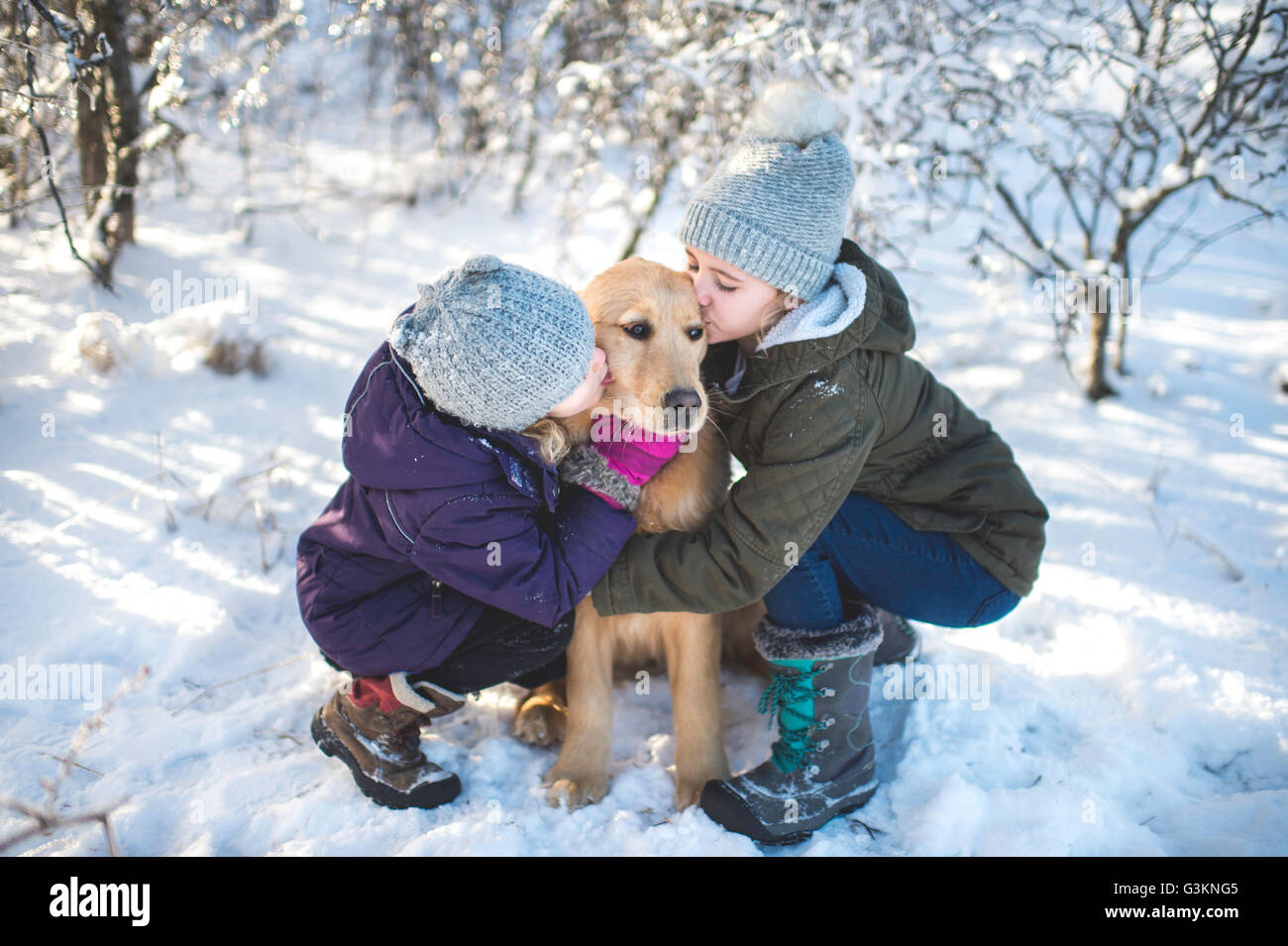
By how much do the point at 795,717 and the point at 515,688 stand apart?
1.00 m

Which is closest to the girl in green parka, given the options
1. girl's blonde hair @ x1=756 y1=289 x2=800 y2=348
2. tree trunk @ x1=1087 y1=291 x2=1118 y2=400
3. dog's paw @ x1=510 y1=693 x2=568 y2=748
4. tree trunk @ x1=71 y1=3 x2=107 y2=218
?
girl's blonde hair @ x1=756 y1=289 x2=800 y2=348

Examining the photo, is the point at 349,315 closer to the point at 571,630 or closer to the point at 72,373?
the point at 72,373

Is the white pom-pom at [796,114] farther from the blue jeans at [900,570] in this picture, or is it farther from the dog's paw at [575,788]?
the dog's paw at [575,788]

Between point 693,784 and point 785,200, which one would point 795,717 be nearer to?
point 693,784

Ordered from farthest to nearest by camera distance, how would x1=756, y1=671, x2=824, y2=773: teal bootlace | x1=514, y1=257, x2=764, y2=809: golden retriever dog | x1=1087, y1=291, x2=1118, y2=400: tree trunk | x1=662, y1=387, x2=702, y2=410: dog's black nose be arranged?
x1=1087, y1=291, x2=1118, y2=400: tree trunk → x1=756, y1=671, x2=824, y2=773: teal bootlace → x1=514, y1=257, x2=764, y2=809: golden retriever dog → x1=662, y1=387, x2=702, y2=410: dog's black nose

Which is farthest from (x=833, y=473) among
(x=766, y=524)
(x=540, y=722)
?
(x=540, y=722)

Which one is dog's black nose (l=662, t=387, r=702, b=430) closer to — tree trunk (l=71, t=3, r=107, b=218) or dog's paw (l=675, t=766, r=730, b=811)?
dog's paw (l=675, t=766, r=730, b=811)

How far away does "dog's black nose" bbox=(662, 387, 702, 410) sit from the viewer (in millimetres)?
2031

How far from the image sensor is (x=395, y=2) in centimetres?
492

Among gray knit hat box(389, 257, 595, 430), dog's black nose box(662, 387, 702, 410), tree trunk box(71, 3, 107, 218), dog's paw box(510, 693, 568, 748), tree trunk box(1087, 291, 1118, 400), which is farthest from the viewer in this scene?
tree trunk box(1087, 291, 1118, 400)

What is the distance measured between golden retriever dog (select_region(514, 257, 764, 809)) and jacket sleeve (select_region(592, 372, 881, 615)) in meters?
0.17

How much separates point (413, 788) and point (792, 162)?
1953mm

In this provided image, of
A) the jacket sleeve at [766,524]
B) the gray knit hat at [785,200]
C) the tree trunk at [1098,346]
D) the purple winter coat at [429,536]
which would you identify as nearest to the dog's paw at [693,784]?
the jacket sleeve at [766,524]

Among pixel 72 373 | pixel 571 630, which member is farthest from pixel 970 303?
pixel 72 373
